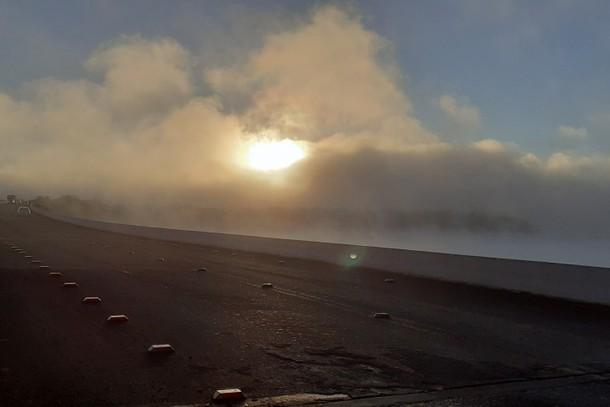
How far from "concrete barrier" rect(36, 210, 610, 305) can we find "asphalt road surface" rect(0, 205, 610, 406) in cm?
67

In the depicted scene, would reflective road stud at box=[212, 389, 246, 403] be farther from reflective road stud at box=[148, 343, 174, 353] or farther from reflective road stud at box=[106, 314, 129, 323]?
reflective road stud at box=[106, 314, 129, 323]

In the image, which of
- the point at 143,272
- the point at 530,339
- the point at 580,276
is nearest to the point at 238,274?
the point at 143,272

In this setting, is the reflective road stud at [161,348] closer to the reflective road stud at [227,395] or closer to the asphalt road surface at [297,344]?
the asphalt road surface at [297,344]

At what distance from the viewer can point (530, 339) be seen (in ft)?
32.8

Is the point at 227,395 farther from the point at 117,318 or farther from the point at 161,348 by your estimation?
the point at 117,318

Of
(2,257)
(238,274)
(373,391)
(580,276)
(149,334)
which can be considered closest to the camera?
(373,391)

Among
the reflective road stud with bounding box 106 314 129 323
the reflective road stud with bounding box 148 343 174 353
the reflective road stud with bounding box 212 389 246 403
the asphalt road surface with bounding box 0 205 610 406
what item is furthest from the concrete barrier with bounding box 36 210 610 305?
the reflective road stud with bounding box 212 389 246 403

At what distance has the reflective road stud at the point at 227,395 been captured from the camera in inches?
236

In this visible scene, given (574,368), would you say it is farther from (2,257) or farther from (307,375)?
(2,257)

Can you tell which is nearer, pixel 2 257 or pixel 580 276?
pixel 580 276

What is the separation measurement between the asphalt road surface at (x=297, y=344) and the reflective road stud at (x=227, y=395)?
0.17 m

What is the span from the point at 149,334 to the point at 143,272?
37.0 ft

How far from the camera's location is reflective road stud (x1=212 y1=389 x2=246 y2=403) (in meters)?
5.99

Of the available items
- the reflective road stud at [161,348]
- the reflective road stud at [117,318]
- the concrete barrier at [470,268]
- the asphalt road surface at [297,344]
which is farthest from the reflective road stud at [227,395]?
the concrete barrier at [470,268]
